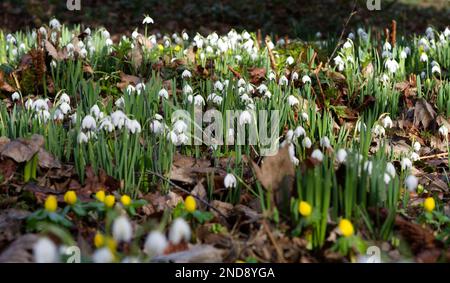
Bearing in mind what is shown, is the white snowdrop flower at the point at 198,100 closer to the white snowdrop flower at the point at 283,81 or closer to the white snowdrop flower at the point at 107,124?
the white snowdrop flower at the point at 283,81

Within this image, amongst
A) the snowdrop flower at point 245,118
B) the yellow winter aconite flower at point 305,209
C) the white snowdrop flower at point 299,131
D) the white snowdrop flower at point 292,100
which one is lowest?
the yellow winter aconite flower at point 305,209

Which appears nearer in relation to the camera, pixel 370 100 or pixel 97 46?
pixel 370 100

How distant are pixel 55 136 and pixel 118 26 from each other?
24.2ft

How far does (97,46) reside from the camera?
4.30m

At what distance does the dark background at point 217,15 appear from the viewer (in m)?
9.64

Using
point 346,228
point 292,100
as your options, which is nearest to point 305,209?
point 346,228

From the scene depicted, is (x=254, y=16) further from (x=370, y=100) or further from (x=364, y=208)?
(x=364, y=208)

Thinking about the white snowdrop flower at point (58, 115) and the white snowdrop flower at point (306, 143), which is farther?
the white snowdrop flower at point (58, 115)

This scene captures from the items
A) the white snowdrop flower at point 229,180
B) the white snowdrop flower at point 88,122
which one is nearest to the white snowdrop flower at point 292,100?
the white snowdrop flower at point 229,180

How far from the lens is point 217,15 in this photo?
10.2 m

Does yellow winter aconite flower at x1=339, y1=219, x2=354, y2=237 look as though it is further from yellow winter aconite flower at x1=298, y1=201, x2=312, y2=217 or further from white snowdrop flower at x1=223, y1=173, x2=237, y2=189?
white snowdrop flower at x1=223, y1=173, x2=237, y2=189

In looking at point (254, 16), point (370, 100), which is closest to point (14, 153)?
point (370, 100)

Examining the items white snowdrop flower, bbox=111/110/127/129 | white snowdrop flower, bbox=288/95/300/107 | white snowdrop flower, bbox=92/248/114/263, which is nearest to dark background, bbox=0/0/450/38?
white snowdrop flower, bbox=288/95/300/107
